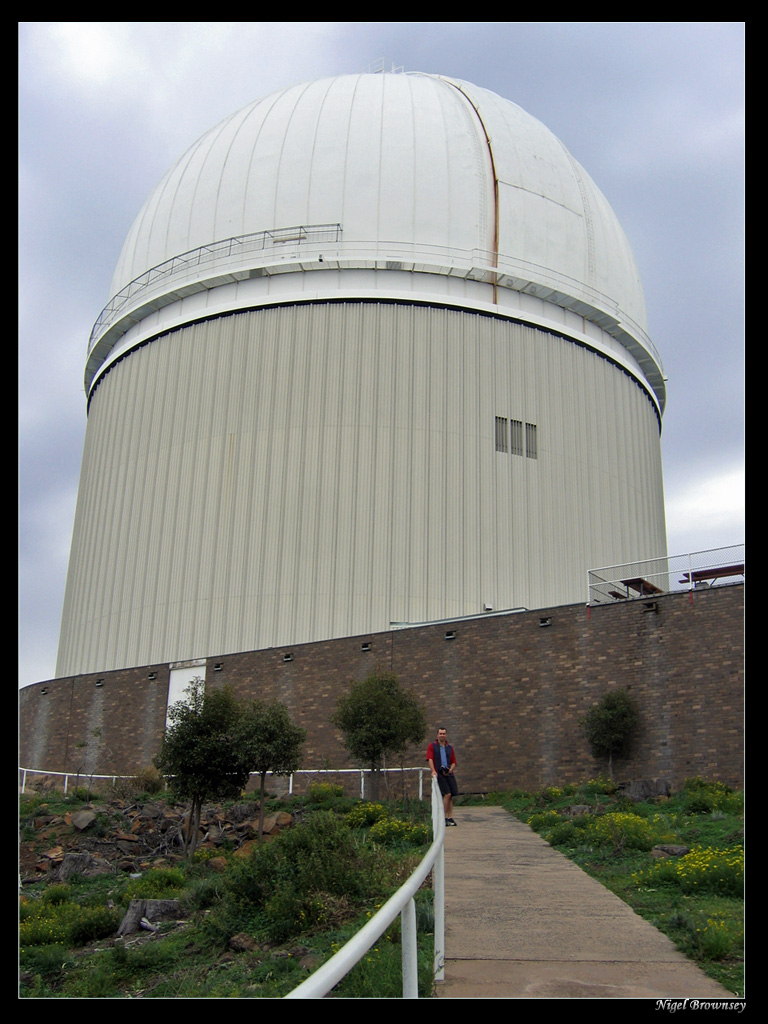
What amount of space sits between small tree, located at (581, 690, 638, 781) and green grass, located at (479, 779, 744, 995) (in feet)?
2.63

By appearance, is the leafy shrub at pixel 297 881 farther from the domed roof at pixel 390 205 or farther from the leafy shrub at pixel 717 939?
the domed roof at pixel 390 205

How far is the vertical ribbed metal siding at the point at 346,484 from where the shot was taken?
27.8 metres

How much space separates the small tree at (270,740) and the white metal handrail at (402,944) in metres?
11.0

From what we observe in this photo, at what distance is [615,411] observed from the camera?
32719 mm

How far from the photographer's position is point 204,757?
688 inches

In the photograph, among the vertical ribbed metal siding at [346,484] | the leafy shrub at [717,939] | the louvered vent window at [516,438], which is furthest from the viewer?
the louvered vent window at [516,438]

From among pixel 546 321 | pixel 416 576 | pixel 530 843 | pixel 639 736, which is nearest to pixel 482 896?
pixel 530 843

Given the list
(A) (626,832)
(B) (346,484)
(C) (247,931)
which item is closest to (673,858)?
(A) (626,832)

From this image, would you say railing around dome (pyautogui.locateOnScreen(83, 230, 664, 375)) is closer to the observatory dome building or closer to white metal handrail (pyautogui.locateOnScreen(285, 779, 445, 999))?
the observatory dome building

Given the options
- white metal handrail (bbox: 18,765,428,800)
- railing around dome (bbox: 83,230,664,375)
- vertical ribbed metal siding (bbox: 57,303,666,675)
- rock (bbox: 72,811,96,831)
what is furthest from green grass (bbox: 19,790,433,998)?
railing around dome (bbox: 83,230,664,375)

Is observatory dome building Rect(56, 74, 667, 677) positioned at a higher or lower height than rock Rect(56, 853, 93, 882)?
higher

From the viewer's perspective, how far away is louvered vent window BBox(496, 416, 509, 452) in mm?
29594

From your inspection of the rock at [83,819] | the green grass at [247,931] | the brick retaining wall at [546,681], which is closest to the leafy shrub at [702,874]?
the green grass at [247,931]
